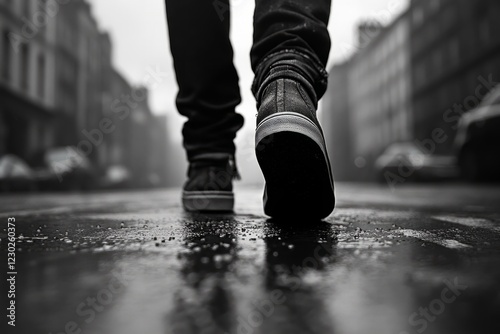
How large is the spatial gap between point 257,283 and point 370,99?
128 ft

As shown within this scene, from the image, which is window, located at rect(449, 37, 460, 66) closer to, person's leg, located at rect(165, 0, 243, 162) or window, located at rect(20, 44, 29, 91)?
window, located at rect(20, 44, 29, 91)

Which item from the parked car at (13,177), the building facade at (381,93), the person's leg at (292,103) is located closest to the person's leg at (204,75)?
the person's leg at (292,103)

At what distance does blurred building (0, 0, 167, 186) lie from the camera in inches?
640

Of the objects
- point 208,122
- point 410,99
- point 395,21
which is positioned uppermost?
point 395,21

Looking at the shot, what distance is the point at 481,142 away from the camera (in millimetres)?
7047

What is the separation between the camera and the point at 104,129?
97.3 feet

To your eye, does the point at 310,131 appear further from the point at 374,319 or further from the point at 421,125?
the point at 421,125

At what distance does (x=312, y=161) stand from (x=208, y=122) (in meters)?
0.59

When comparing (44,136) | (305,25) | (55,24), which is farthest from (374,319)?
(55,24)

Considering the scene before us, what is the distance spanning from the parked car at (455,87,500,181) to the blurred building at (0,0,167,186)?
10.2 m

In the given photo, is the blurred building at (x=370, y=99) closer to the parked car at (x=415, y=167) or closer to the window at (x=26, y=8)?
the parked car at (x=415, y=167)

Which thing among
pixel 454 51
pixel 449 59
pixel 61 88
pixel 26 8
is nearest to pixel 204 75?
pixel 26 8

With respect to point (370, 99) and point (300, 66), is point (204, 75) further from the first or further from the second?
point (370, 99)

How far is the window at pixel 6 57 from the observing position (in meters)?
15.7
